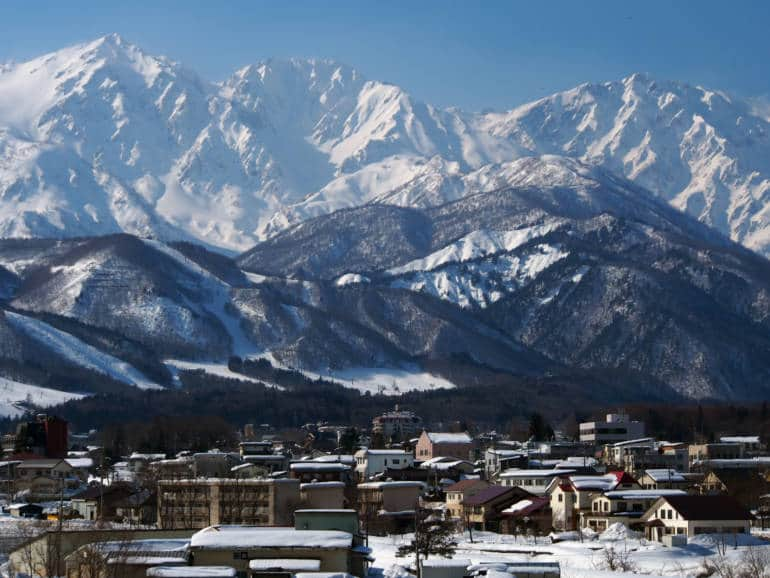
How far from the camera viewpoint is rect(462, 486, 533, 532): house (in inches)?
3605

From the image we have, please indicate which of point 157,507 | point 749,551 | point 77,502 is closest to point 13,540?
point 157,507

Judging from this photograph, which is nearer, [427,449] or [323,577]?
[323,577]

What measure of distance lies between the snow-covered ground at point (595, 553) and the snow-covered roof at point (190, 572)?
36.6 feet

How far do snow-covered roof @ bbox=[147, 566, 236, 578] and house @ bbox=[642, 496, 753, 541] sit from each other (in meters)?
28.0

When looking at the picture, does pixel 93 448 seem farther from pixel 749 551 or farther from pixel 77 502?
pixel 749 551

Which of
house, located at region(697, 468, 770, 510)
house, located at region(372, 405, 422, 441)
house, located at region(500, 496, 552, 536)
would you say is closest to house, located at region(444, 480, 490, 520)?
house, located at region(500, 496, 552, 536)

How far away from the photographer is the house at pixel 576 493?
3556 inches

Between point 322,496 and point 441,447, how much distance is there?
190 ft

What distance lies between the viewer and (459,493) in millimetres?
98188

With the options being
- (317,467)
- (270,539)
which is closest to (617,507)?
(317,467)

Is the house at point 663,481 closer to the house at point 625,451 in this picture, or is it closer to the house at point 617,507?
the house at point 617,507

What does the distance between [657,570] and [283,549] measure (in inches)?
687

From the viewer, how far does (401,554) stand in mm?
69875

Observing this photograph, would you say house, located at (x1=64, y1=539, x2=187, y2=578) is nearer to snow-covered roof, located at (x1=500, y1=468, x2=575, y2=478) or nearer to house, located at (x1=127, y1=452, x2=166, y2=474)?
snow-covered roof, located at (x1=500, y1=468, x2=575, y2=478)
